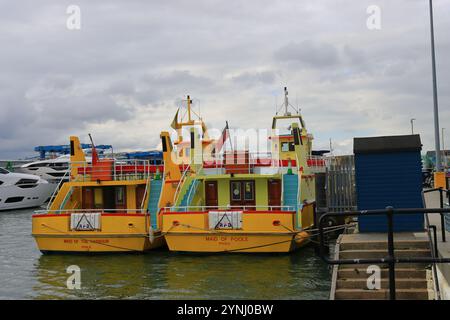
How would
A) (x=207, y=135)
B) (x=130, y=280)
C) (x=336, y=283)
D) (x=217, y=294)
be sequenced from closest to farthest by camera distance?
(x=336, y=283) < (x=217, y=294) < (x=130, y=280) < (x=207, y=135)

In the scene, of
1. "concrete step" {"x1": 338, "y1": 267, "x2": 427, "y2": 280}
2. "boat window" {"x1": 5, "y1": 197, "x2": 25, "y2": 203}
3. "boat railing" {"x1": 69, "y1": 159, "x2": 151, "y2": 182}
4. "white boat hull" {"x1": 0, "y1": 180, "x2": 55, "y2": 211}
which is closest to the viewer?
"concrete step" {"x1": 338, "y1": 267, "x2": 427, "y2": 280}

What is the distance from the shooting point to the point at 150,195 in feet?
68.6

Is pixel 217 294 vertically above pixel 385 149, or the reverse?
pixel 385 149

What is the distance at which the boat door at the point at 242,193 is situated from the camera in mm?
20172

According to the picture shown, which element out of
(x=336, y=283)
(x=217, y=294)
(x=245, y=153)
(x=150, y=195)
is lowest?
(x=217, y=294)

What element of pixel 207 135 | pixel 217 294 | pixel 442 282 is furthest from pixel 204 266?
pixel 207 135

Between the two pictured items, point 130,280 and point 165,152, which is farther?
point 165,152

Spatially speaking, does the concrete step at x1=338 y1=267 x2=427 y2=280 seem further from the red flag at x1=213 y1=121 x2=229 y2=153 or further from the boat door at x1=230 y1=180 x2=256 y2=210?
the red flag at x1=213 y1=121 x2=229 y2=153

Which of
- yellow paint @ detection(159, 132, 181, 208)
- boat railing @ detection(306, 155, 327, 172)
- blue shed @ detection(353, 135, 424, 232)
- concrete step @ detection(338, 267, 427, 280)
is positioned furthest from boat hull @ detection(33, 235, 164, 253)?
concrete step @ detection(338, 267, 427, 280)

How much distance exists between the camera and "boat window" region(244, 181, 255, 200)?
2016cm

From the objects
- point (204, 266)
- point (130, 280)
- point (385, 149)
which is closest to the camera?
point (385, 149)

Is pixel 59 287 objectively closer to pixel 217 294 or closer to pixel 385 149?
pixel 217 294

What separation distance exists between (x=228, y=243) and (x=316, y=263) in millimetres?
3048

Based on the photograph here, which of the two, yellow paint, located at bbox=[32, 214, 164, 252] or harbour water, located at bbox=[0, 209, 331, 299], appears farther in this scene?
yellow paint, located at bbox=[32, 214, 164, 252]
